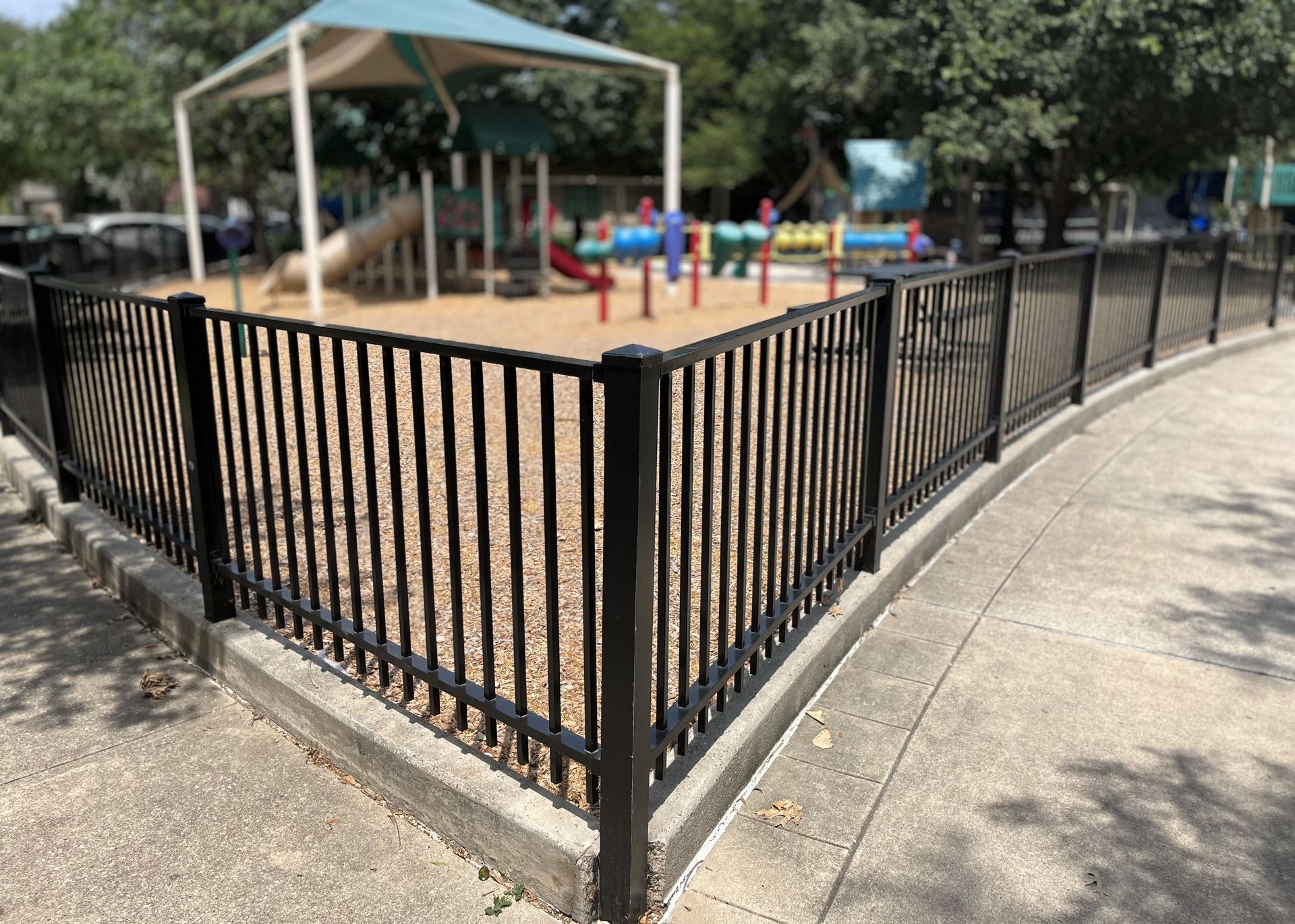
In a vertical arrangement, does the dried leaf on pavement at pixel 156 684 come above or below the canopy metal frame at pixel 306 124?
below

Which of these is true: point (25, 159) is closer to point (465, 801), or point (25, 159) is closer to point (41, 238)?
point (41, 238)

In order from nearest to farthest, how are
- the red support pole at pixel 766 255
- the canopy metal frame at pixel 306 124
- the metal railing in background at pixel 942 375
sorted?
the metal railing in background at pixel 942 375 < the canopy metal frame at pixel 306 124 < the red support pole at pixel 766 255

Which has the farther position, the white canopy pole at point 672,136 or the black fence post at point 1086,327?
the white canopy pole at point 672,136

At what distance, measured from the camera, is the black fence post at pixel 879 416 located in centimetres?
412

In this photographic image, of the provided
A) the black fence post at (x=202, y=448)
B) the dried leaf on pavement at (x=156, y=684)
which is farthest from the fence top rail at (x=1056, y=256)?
the dried leaf on pavement at (x=156, y=684)

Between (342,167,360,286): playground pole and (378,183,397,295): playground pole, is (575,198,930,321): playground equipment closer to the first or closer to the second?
(378,183,397,295): playground pole

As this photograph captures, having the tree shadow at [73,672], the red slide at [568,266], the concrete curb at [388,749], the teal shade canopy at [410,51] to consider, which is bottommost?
the tree shadow at [73,672]

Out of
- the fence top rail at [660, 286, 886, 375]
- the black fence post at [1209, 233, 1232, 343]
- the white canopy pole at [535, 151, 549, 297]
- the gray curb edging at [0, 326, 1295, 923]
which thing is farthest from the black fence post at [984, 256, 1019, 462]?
the white canopy pole at [535, 151, 549, 297]

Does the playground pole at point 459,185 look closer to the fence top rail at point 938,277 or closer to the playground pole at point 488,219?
the playground pole at point 488,219

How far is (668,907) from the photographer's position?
2.64 metres

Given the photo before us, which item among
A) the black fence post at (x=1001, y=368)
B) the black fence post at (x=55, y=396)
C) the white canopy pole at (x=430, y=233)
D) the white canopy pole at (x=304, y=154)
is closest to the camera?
the black fence post at (x=55, y=396)

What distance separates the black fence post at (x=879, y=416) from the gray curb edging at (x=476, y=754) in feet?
0.52

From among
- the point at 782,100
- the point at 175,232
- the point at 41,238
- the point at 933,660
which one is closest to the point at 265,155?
the point at 175,232

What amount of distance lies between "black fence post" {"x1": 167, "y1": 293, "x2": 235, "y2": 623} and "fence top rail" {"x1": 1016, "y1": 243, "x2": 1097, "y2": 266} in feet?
13.9
